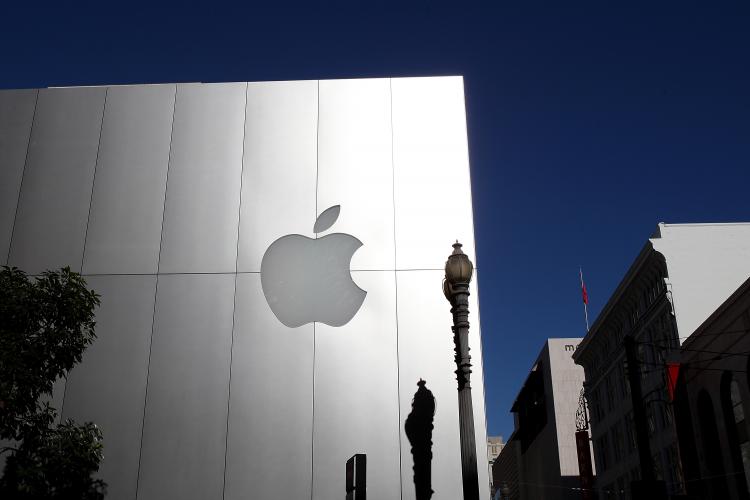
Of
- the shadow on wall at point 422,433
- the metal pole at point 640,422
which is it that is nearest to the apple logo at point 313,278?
the shadow on wall at point 422,433

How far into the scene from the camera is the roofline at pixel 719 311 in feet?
128

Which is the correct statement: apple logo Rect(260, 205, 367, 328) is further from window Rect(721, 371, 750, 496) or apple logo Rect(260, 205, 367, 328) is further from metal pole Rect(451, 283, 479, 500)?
window Rect(721, 371, 750, 496)

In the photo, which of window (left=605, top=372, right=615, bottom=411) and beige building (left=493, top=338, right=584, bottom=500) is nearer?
window (left=605, top=372, right=615, bottom=411)

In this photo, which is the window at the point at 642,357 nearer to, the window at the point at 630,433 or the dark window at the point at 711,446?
the window at the point at 630,433

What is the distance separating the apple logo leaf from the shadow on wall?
4.32 metres

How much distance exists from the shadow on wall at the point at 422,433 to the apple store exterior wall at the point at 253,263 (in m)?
0.18

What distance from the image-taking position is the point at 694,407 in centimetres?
4656

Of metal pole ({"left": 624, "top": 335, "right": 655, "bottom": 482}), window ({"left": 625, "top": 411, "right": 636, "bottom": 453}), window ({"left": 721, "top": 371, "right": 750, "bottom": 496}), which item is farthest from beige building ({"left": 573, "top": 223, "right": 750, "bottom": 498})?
metal pole ({"left": 624, "top": 335, "right": 655, "bottom": 482})

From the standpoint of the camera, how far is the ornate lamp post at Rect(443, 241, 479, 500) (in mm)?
10242

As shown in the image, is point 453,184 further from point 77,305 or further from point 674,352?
point 674,352

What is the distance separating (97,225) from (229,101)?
4.51m

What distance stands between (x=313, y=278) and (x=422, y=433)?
423 centimetres

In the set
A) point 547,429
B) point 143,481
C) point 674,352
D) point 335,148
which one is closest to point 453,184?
point 335,148

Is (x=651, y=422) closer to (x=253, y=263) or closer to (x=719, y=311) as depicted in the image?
(x=719, y=311)
